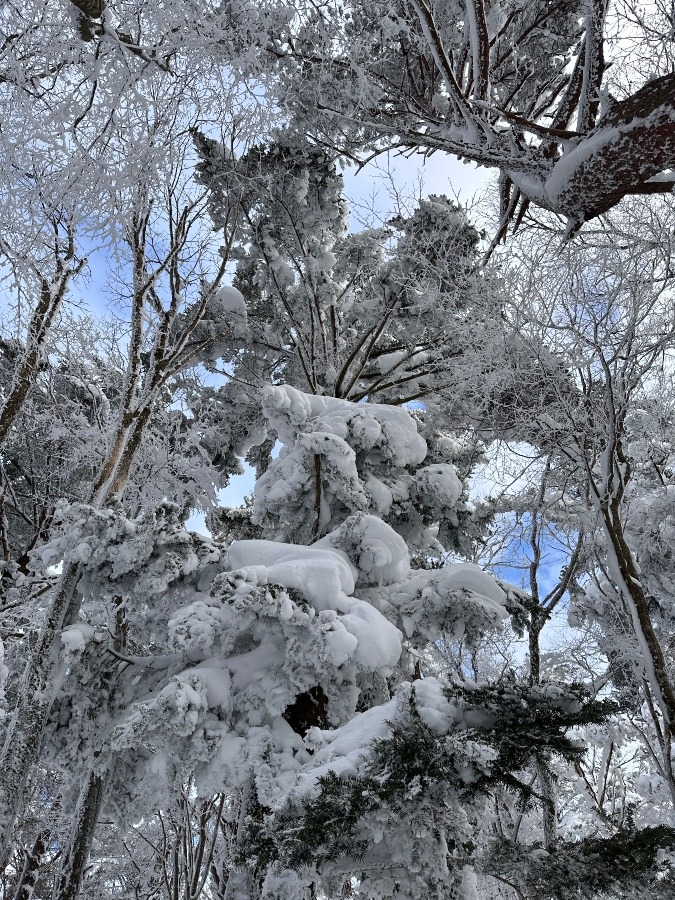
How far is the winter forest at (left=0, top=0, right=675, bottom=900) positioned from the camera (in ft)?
9.20

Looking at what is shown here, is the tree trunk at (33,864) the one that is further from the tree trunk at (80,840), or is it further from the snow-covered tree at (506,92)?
the snow-covered tree at (506,92)

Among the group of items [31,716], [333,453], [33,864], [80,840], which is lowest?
[33,864]

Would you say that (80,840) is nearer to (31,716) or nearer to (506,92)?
(31,716)

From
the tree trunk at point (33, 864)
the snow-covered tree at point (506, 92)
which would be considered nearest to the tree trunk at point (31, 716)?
the snow-covered tree at point (506, 92)

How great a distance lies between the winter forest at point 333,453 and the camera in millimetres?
2805

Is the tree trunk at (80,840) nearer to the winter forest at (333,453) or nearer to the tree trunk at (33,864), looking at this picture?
the winter forest at (333,453)

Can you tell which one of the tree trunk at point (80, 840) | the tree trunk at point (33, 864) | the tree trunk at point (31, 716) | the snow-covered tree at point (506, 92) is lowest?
the tree trunk at point (33, 864)

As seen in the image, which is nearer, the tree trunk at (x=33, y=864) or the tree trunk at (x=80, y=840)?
the tree trunk at (x=80, y=840)

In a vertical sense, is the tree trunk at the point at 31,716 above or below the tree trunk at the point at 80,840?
above

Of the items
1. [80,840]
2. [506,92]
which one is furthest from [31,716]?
[506,92]

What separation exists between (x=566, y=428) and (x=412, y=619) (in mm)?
2242

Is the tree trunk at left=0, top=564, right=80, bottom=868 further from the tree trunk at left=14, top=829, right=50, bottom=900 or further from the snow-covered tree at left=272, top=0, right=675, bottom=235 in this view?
the tree trunk at left=14, top=829, right=50, bottom=900

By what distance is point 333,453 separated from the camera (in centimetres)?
536

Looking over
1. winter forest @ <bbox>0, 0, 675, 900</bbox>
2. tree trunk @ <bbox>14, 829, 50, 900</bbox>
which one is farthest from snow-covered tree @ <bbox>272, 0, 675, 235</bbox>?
tree trunk @ <bbox>14, 829, 50, 900</bbox>
